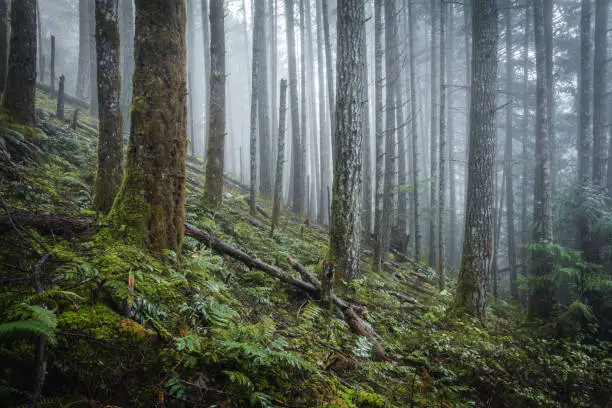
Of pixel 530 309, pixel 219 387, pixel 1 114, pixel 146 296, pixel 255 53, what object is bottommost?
pixel 530 309

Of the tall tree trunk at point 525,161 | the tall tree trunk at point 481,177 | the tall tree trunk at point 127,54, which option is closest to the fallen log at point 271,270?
the tall tree trunk at point 481,177

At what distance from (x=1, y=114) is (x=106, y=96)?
319 centimetres

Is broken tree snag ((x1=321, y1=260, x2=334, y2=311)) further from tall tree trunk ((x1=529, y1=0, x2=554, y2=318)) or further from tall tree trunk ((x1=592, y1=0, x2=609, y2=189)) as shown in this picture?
tall tree trunk ((x1=592, y1=0, x2=609, y2=189))

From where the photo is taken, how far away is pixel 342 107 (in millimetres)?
6320

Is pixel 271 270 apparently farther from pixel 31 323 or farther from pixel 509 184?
pixel 509 184

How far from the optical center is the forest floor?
1.78 metres

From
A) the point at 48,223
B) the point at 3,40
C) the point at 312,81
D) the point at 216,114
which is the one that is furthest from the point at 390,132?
the point at 312,81

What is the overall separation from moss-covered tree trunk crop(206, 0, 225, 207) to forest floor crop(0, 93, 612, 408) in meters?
3.07

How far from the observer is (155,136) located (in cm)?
357

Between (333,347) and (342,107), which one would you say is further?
(342,107)

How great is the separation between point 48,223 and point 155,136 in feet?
4.73

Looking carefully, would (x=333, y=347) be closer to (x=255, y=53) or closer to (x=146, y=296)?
(x=146, y=296)

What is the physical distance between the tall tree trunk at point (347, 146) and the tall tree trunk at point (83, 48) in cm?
1915

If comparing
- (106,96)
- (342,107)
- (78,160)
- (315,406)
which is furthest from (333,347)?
(78,160)
